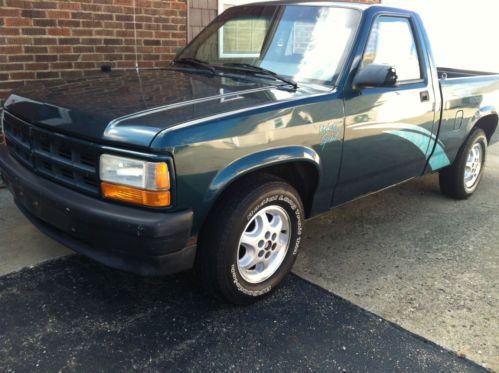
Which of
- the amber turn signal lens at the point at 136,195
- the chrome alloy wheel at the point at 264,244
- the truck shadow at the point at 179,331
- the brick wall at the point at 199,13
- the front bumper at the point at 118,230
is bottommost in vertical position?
the truck shadow at the point at 179,331

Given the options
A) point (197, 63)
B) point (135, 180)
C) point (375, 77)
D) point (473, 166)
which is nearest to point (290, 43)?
point (375, 77)

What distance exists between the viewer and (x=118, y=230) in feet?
7.70

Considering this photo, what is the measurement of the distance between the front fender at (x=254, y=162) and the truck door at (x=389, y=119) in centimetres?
42

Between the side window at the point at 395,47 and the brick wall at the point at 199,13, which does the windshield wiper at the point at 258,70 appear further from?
the brick wall at the point at 199,13

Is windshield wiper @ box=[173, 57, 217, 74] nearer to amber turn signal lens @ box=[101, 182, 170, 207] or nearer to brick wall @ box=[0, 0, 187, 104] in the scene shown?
amber turn signal lens @ box=[101, 182, 170, 207]

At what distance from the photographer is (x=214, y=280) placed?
2.71 m

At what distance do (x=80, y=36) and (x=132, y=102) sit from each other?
297 cm

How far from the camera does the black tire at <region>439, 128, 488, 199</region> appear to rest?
473 centimetres

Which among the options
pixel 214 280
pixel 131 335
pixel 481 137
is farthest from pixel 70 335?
pixel 481 137

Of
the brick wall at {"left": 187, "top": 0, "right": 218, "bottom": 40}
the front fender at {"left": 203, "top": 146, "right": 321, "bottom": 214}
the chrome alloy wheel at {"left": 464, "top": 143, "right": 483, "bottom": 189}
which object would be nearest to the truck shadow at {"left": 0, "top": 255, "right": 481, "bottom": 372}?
the front fender at {"left": 203, "top": 146, "right": 321, "bottom": 214}

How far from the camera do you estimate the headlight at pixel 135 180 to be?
2301 mm

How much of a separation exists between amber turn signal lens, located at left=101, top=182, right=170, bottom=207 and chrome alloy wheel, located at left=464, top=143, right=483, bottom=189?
3630mm

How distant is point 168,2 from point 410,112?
3.50 meters

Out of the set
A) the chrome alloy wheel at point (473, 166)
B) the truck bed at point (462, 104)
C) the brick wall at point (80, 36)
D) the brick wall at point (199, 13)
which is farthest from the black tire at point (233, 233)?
the brick wall at point (199, 13)
